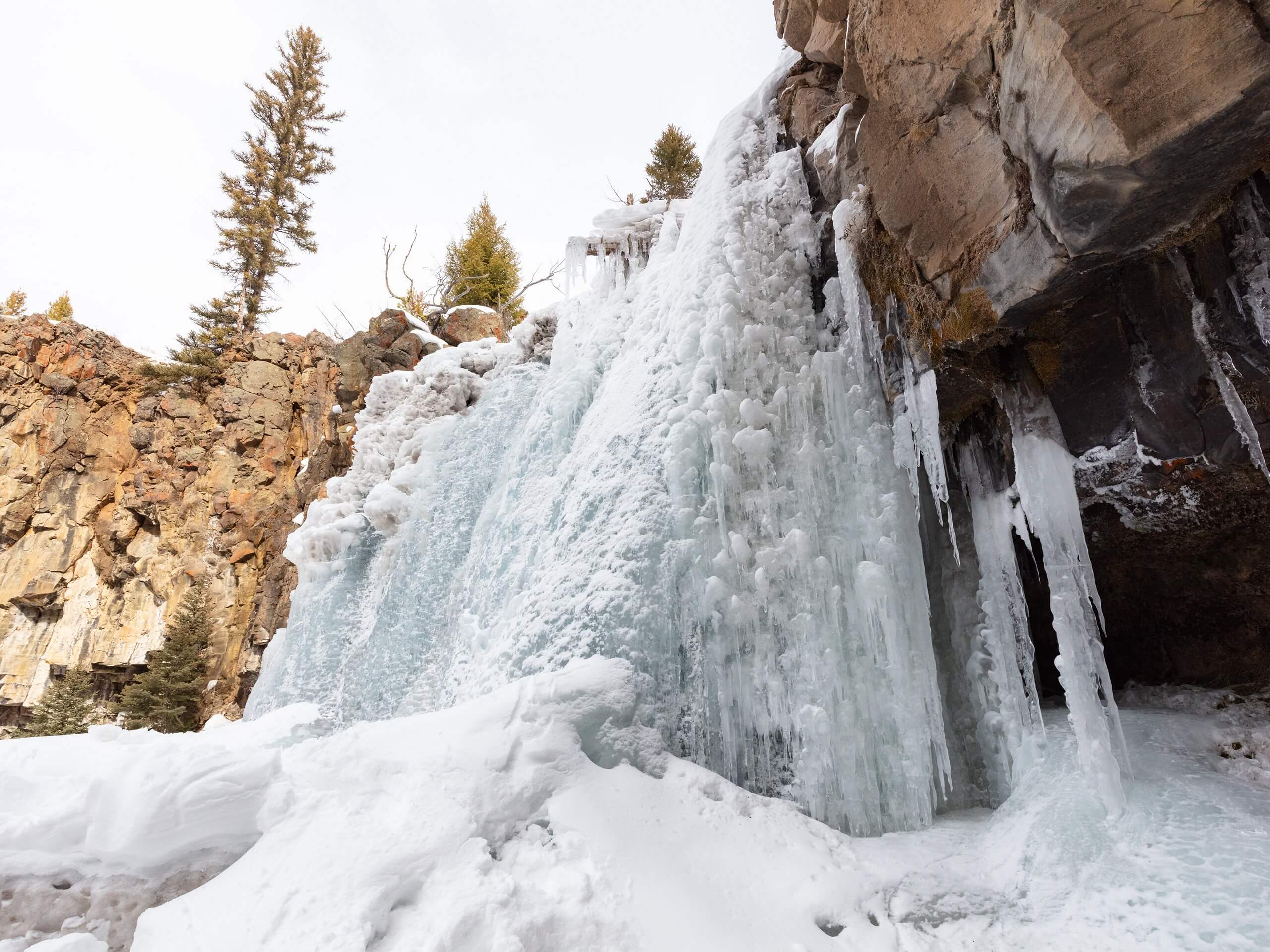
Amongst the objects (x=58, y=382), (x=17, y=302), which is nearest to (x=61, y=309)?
(x=17, y=302)

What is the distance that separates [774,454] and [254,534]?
1356 cm

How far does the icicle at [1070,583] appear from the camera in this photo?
3.28m

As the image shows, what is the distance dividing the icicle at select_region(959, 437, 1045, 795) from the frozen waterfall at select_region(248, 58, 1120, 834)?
0.06 feet

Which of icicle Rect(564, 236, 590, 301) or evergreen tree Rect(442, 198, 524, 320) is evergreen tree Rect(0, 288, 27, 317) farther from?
icicle Rect(564, 236, 590, 301)

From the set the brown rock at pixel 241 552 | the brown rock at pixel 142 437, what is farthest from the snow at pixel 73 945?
the brown rock at pixel 142 437

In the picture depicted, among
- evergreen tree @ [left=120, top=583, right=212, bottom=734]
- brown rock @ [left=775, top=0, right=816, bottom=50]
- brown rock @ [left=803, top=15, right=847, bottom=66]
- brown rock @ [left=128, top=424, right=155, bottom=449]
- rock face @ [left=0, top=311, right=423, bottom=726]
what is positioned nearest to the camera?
brown rock @ [left=803, top=15, right=847, bottom=66]

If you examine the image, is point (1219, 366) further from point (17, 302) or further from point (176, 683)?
point (17, 302)

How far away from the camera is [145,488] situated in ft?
47.3

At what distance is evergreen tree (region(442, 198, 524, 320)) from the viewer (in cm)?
1672

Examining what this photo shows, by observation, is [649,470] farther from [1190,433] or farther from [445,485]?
[445,485]

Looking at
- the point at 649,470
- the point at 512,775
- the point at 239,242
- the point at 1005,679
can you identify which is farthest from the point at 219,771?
the point at 239,242

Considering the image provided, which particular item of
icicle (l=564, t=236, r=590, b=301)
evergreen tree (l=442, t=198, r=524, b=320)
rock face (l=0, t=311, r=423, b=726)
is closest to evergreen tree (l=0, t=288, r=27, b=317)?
rock face (l=0, t=311, r=423, b=726)

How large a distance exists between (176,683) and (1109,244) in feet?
51.1

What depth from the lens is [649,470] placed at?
409 centimetres
